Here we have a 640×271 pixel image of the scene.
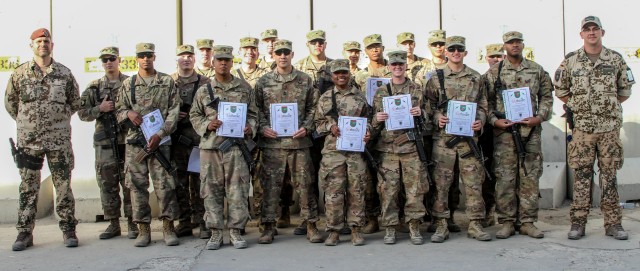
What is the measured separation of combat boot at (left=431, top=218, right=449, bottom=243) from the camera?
7.50 metres

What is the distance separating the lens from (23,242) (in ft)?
24.6

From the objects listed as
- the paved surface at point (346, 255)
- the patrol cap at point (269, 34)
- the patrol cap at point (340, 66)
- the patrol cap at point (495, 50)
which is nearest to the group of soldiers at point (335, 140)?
the patrol cap at point (340, 66)

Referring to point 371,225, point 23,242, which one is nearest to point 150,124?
point 23,242

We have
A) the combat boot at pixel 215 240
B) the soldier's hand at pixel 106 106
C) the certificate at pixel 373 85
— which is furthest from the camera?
the certificate at pixel 373 85

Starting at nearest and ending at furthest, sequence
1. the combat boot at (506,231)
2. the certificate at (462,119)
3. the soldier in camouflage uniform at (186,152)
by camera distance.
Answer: the certificate at (462,119)
the combat boot at (506,231)
the soldier in camouflage uniform at (186,152)

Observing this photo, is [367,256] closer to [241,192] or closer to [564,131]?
[241,192]

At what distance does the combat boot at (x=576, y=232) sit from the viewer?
293 inches

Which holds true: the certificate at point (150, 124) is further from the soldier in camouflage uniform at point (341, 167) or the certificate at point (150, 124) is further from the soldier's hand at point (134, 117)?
the soldier in camouflage uniform at point (341, 167)

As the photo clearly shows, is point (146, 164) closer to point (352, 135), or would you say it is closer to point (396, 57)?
→ point (352, 135)

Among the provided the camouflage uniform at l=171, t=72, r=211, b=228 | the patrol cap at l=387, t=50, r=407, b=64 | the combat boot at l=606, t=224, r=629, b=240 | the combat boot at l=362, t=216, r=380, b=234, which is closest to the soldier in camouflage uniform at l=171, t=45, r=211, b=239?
the camouflage uniform at l=171, t=72, r=211, b=228

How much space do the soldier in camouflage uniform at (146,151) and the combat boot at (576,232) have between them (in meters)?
4.00

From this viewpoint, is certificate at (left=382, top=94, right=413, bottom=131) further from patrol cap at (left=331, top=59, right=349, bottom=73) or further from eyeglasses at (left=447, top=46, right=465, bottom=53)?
eyeglasses at (left=447, top=46, right=465, bottom=53)

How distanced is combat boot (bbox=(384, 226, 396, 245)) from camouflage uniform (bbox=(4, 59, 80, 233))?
324cm

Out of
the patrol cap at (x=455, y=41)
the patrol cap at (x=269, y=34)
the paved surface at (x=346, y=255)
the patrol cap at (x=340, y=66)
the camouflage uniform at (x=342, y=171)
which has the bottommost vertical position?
the paved surface at (x=346, y=255)
